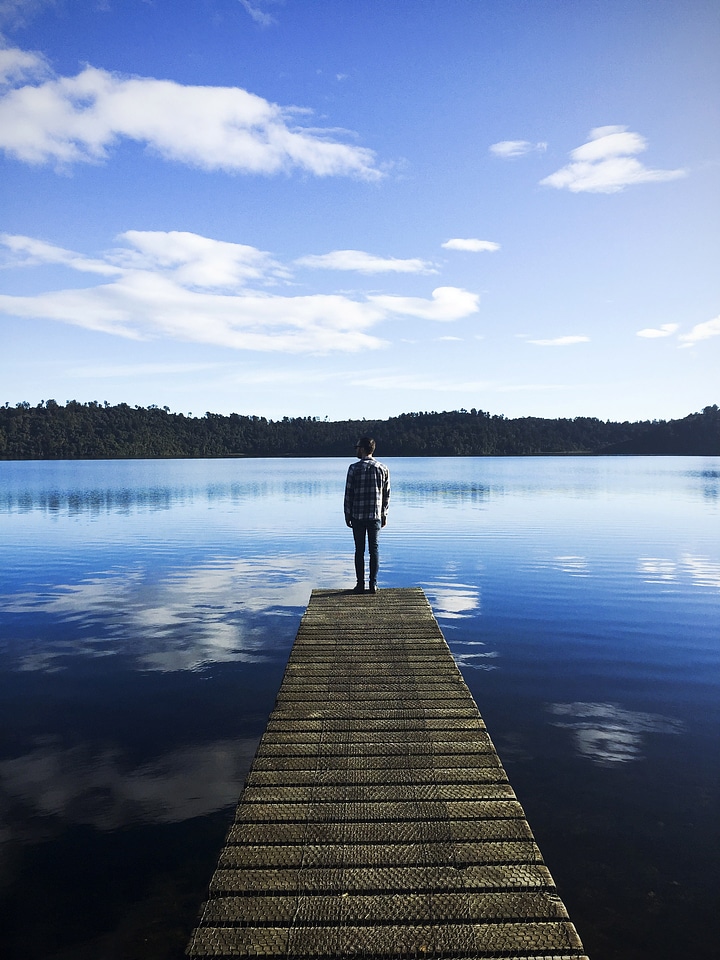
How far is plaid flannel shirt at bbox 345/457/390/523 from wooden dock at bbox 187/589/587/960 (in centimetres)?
465

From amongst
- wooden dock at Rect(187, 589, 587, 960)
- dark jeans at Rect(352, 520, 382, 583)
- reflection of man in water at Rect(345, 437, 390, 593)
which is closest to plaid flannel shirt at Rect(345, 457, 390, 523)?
reflection of man in water at Rect(345, 437, 390, 593)

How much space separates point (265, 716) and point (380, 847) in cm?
533

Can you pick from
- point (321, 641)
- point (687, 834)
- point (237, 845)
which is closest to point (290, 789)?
point (237, 845)

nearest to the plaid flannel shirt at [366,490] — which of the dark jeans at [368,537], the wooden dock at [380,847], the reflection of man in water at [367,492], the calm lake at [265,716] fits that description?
the reflection of man in water at [367,492]

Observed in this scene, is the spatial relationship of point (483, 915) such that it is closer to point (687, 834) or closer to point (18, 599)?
point (687, 834)

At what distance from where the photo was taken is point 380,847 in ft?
15.1

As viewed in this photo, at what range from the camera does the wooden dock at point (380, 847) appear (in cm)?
376

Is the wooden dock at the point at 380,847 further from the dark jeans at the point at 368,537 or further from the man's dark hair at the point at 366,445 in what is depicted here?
the man's dark hair at the point at 366,445

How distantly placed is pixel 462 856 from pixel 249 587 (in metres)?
14.9

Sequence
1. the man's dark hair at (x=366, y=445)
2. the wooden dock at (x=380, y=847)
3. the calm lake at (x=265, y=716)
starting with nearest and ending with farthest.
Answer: the wooden dock at (x=380, y=847) → the calm lake at (x=265, y=716) → the man's dark hair at (x=366, y=445)

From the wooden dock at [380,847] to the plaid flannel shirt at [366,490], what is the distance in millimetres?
4651

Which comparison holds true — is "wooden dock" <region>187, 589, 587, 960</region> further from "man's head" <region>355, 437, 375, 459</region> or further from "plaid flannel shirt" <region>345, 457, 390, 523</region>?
"man's head" <region>355, 437, 375, 459</region>

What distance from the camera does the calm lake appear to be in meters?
→ 5.70

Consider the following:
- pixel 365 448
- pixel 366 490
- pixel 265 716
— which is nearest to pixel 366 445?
pixel 365 448
